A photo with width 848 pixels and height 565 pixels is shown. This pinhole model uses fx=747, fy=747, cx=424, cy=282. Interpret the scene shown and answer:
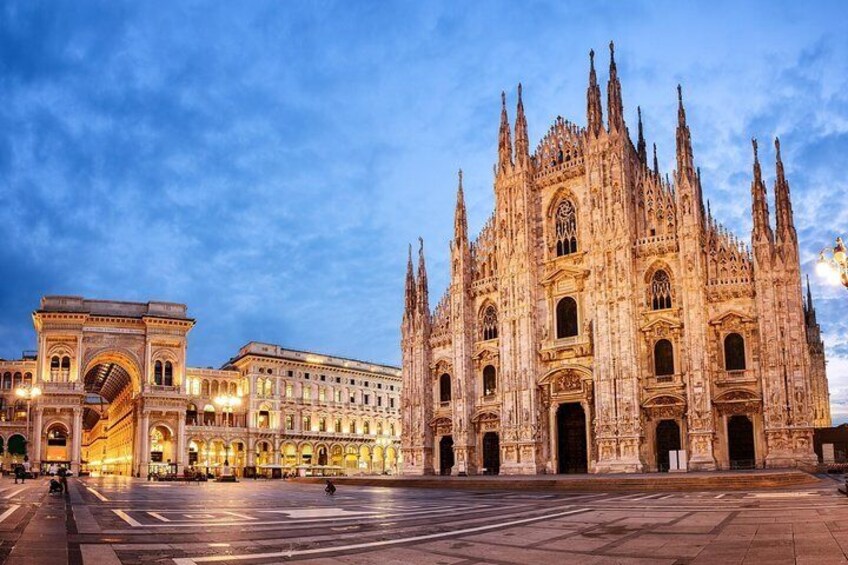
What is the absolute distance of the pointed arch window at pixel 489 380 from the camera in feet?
178

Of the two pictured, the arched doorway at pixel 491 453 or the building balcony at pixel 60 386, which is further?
the building balcony at pixel 60 386

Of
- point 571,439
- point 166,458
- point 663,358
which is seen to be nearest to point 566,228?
point 663,358

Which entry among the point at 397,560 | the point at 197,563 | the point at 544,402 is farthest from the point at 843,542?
the point at 544,402

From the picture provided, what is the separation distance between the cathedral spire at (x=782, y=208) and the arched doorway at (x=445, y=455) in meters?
27.5

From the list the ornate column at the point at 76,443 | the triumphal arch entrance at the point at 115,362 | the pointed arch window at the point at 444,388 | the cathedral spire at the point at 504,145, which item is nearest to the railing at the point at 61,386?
the triumphal arch entrance at the point at 115,362

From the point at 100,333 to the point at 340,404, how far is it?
113 feet

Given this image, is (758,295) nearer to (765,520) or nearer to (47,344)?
(765,520)

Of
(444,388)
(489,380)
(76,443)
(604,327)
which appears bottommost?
(76,443)

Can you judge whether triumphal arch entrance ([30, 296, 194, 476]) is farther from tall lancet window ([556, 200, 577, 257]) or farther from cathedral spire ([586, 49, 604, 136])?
cathedral spire ([586, 49, 604, 136])

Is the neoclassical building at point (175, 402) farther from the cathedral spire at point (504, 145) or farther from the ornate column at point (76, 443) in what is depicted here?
the cathedral spire at point (504, 145)

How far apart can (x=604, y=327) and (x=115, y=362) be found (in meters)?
54.8

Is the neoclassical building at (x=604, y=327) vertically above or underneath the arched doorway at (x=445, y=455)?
above

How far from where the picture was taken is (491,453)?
53719 mm

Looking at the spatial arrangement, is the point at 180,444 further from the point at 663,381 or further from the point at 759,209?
the point at 759,209
